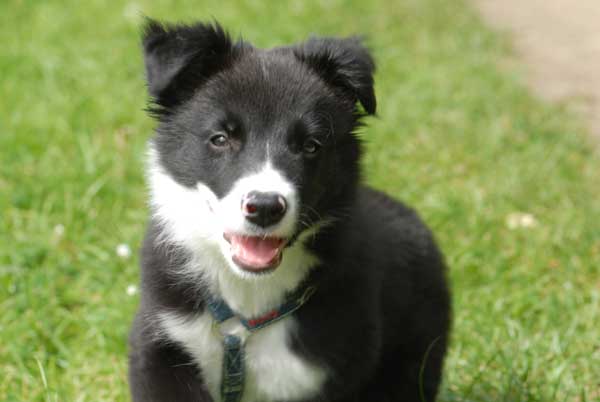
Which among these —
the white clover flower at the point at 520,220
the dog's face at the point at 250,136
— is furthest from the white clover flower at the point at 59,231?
the white clover flower at the point at 520,220

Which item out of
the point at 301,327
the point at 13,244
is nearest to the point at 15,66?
the point at 13,244

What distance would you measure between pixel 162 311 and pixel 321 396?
0.71 meters

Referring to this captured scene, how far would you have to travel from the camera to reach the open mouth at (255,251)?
10.1ft

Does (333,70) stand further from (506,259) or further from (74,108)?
(74,108)

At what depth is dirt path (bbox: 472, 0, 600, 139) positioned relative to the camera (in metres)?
8.37

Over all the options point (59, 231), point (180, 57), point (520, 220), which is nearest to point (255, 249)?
point (180, 57)

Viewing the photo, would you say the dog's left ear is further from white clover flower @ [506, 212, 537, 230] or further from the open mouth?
white clover flower @ [506, 212, 537, 230]

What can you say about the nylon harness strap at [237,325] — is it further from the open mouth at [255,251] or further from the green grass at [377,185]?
the green grass at [377,185]

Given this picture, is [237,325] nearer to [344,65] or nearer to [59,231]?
[344,65]

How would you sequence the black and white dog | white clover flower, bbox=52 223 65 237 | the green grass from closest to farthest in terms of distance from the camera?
the black and white dog, the green grass, white clover flower, bbox=52 223 65 237

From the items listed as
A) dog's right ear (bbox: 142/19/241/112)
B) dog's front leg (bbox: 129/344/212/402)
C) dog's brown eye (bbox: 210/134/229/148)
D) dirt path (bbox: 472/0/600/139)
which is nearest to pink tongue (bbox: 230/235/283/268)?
dog's brown eye (bbox: 210/134/229/148)

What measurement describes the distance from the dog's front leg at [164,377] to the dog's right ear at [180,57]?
0.97 metres

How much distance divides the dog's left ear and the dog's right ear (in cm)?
31

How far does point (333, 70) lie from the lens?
3451 millimetres
